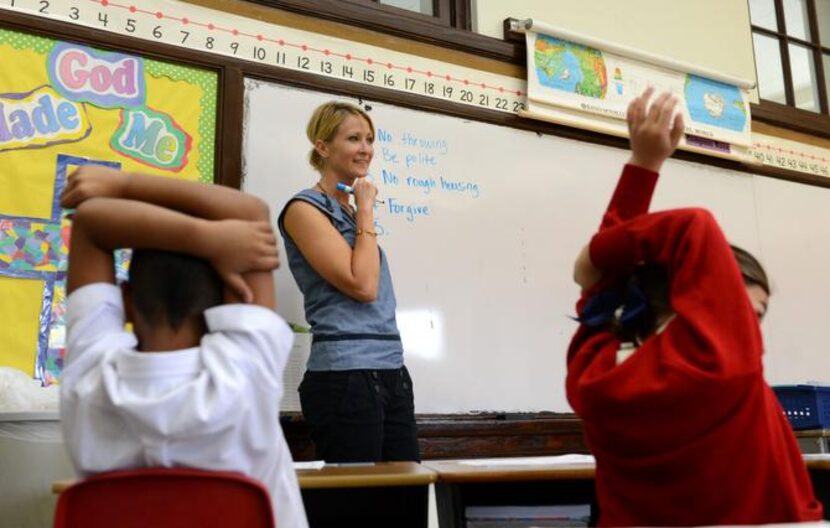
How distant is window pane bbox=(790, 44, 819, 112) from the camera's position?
4.18 meters

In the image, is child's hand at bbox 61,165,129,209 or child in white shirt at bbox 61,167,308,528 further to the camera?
child's hand at bbox 61,165,129,209

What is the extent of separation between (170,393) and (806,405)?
2.74 m

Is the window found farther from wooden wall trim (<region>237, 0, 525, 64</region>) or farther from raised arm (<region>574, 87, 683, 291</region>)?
raised arm (<region>574, 87, 683, 291</region>)

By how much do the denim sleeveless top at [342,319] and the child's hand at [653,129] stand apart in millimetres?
953

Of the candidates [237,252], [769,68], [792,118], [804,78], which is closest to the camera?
[237,252]

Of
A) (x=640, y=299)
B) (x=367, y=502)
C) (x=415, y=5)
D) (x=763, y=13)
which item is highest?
(x=763, y=13)

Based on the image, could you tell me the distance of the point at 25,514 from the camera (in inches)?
64.7

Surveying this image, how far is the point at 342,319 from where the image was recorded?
1.86m

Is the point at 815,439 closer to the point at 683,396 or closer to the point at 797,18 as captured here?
the point at 683,396

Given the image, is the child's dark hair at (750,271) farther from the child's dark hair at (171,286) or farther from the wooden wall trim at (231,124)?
the wooden wall trim at (231,124)

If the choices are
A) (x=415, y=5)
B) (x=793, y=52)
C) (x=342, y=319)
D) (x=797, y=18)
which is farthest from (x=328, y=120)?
(x=797, y=18)

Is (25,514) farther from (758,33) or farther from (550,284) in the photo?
(758,33)

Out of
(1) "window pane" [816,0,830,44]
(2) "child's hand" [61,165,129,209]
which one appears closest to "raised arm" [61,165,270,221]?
(2) "child's hand" [61,165,129,209]

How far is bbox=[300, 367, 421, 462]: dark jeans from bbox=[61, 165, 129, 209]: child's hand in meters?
0.92
